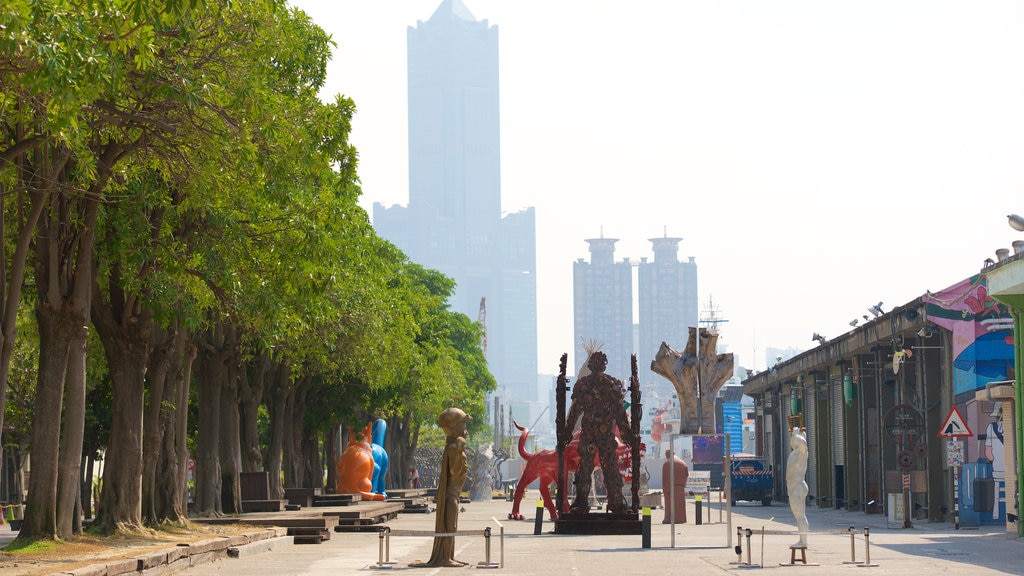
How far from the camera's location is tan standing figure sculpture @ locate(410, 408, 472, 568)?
2350cm

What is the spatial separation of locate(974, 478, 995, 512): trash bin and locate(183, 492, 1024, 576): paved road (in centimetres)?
310

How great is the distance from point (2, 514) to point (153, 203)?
30.4 metres

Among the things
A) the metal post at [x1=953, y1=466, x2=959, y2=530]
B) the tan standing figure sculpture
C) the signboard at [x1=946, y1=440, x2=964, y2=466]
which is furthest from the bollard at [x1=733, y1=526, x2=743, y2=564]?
the metal post at [x1=953, y1=466, x2=959, y2=530]

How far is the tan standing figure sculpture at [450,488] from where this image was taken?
23500mm

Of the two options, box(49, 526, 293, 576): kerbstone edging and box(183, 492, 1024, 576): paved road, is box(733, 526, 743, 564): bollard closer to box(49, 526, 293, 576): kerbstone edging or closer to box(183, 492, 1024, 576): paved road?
box(183, 492, 1024, 576): paved road

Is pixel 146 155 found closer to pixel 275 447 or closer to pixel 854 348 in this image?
pixel 275 447

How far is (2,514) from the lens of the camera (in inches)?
2034

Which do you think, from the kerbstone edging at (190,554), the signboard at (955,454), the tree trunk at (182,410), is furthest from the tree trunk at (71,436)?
the signboard at (955,454)

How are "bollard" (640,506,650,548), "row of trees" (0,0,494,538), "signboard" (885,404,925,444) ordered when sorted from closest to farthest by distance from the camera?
"row of trees" (0,0,494,538)
"bollard" (640,506,650,548)
"signboard" (885,404,925,444)

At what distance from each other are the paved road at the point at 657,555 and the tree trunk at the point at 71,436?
2.65 meters

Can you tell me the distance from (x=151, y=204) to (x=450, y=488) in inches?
285

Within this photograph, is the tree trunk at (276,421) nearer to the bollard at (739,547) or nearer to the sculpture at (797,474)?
the sculpture at (797,474)

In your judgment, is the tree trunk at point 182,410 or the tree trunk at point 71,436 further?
the tree trunk at point 182,410

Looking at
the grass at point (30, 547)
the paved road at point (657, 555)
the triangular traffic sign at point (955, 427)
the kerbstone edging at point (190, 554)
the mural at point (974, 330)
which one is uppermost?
the mural at point (974, 330)
